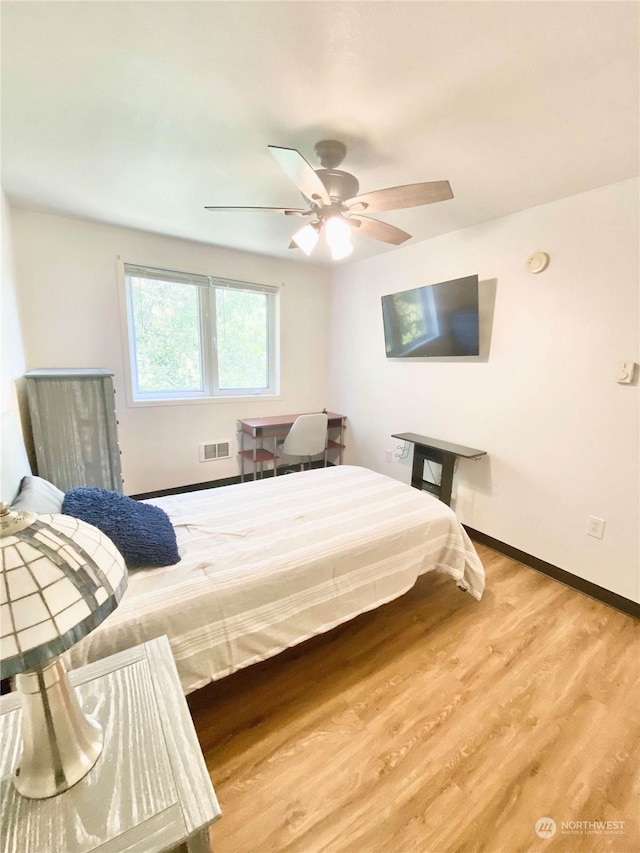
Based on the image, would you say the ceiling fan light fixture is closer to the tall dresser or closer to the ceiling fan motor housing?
the ceiling fan motor housing

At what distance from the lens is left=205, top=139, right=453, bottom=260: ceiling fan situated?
1.43 meters

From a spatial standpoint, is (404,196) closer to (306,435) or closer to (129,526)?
(129,526)

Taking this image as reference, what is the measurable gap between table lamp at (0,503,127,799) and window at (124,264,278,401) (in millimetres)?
2759

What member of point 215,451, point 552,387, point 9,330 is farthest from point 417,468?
point 9,330

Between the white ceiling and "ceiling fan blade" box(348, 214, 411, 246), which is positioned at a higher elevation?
the white ceiling

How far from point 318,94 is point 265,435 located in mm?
2627

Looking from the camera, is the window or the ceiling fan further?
the window

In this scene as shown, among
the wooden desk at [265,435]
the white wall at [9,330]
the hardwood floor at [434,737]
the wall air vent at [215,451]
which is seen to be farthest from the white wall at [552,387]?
the white wall at [9,330]

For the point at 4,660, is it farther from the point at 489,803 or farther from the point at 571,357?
the point at 571,357

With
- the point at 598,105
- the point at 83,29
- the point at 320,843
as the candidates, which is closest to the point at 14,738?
the point at 320,843

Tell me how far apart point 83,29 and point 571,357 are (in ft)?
8.59

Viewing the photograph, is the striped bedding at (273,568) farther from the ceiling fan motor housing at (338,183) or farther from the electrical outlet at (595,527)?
the ceiling fan motor housing at (338,183)

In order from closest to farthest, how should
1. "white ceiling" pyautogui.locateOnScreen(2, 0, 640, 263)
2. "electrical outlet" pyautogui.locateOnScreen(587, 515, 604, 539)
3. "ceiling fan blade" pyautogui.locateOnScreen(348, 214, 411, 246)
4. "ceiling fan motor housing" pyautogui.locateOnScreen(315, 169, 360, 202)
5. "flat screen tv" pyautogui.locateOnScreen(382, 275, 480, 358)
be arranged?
1. "white ceiling" pyautogui.locateOnScreen(2, 0, 640, 263)
2. "ceiling fan motor housing" pyautogui.locateOnScreen(315, 169, 360, 202)
3. "ceiling fan blade" pyautogui.locateOnScreen(348, 214, 411, 246)
4. "electrical outlet" pyautogui.locateOnScreen(587, 515, 604, 539)
5. "flat screen tv" pyautogui.locateOnScreen(382, 275, 480, 358)

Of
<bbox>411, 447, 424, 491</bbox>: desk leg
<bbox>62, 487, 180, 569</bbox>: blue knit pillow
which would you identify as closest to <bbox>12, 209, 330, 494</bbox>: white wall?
<bbox>411, 447, 424, 491</bbox>: desk leg
